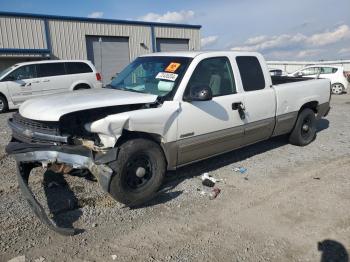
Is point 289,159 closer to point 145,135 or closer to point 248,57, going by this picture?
point 248,57

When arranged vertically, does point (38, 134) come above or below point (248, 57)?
below

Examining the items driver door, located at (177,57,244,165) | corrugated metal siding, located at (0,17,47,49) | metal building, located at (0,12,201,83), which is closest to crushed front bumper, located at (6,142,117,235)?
driver door, located at (177,57,244,165)

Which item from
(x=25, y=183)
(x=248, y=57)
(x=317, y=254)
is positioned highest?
(x=248, y=57)

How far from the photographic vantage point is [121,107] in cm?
423

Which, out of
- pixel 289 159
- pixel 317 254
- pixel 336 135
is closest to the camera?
pixel 317 254

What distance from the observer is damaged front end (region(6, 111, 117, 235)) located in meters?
3.79

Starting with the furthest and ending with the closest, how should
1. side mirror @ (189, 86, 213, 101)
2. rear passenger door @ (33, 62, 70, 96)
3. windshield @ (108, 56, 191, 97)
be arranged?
rear passenger door @ (33, 62, 70, 96) → windshield @ (108, 56, 191, 97) → side mirror @ (189, 86, 213, 101)

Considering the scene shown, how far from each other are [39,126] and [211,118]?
88.2 inches

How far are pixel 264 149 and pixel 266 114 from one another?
120 cm

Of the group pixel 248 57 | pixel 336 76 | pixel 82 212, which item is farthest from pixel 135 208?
pixel 336 76

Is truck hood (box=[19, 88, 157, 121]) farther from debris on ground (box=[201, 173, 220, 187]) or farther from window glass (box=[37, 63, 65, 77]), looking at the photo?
window glass (box=[37, 63, 65, 77])

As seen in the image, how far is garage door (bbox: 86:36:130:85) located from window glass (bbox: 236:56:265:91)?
17.5 metres

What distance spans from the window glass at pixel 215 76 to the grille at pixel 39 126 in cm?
185

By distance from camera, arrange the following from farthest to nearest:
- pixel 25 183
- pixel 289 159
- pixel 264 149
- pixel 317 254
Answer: pixel 264 149
pixel 289 159
pixel 25 183
pixel 317 254
